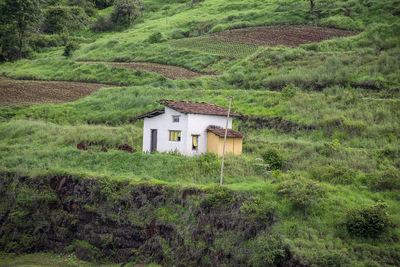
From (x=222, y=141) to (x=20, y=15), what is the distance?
55209 millimetres

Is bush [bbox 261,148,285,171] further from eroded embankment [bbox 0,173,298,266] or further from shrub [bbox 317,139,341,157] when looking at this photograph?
eroded embankment [bbox 0,173,298,266]

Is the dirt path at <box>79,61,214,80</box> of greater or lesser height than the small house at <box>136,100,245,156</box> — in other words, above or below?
above

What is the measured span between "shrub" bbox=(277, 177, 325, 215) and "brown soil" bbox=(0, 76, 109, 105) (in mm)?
33473

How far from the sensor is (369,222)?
66.8 ft

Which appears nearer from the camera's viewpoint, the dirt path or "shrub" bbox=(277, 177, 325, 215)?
"shrub" bbox=(277, 177, 325, 215)

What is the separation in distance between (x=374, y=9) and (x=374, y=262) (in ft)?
171

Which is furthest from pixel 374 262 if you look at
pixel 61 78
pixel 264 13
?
pixel 264 13

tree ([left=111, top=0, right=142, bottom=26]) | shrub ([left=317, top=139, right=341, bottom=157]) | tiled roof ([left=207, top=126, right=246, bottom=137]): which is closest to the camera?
shrub ([left=317, top=139, right=341, bottom=157])

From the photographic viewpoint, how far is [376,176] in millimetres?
24141

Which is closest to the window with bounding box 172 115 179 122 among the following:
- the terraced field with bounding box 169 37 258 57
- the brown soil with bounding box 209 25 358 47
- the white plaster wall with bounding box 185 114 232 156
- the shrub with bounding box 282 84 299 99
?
the white plaster wall with bounding box 185 114 232 156

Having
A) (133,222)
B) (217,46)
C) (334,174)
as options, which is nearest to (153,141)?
(133,222)

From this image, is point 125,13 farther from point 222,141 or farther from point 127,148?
point 222,141

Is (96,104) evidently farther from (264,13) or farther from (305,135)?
(264,13)

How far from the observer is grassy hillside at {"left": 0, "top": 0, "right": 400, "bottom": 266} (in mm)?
21516
